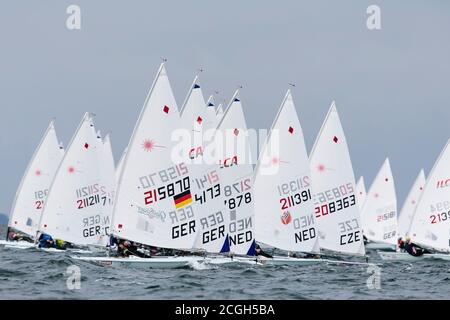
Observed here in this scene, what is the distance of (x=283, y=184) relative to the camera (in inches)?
1688

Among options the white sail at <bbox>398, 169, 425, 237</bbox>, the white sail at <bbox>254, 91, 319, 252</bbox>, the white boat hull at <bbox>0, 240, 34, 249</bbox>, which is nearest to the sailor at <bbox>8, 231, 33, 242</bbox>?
the white boat hull at <bbox>0, 240, 34, 249</bbox>

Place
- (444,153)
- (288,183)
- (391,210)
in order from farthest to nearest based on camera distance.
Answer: (391,210) < (444,153) < (288,183)

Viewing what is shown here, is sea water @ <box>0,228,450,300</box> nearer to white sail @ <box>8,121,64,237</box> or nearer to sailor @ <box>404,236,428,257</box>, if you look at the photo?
sailor @ <box>404,236,428,257</box>

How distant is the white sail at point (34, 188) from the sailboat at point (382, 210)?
26790 mm

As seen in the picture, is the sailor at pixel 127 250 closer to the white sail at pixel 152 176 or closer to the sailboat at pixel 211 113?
the white sail at pixel 152 176

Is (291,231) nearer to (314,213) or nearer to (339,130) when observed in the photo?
(314,213)

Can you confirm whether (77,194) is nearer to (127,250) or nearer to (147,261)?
(127,250)

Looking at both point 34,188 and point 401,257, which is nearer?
point 401,257

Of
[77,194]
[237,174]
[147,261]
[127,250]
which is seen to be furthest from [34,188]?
[147,261]

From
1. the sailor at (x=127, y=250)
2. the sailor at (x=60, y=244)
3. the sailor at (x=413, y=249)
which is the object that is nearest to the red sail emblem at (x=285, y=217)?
the sailor at (x=127, y=250)
